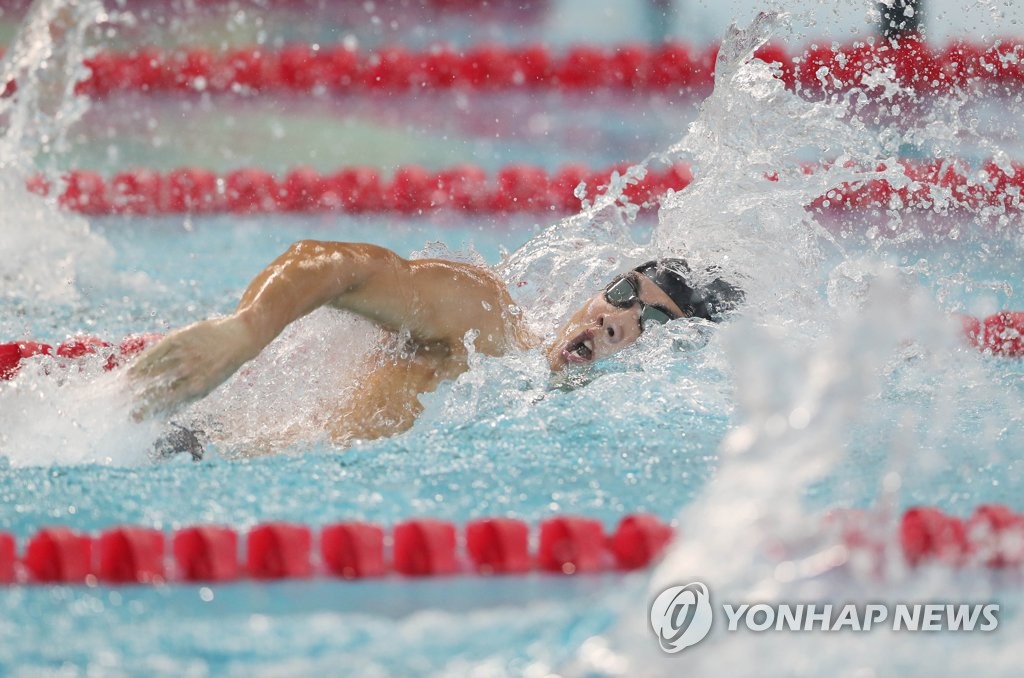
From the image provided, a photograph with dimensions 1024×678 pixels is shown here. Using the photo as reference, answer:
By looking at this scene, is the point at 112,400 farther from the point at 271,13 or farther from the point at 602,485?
the point at 271,13

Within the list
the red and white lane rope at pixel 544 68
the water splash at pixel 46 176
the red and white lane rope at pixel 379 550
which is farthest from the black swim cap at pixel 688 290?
the red and white lane rope at pixel 544 68

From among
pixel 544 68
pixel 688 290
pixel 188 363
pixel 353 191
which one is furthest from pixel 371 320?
pixel 544 68

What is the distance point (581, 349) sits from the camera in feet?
7.72

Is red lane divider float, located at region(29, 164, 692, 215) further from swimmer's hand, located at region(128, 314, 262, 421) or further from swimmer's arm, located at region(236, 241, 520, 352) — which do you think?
swimmer's hand, located at region(128, 314, 262, 421)

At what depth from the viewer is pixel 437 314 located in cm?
215

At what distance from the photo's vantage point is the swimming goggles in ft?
7.68

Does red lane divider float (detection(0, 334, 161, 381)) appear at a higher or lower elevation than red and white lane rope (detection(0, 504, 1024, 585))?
higher

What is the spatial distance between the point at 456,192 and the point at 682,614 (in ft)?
9.15

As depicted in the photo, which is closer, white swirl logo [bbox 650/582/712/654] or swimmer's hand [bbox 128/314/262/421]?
white swirl logo [bbox 650/582/712/654]

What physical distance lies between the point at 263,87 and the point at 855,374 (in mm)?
3769

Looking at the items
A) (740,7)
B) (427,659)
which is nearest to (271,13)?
(740,7)

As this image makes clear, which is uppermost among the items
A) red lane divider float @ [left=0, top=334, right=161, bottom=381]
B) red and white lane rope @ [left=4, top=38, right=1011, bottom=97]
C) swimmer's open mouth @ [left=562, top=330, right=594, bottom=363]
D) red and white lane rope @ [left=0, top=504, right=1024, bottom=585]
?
red and white lane rope @ [left=4, top=38, right=1011, bottom=97]

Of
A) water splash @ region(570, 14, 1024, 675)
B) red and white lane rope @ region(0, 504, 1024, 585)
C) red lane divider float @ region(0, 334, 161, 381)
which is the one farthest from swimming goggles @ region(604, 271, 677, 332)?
red lane divider float @ region(0, 334, 161, 381)

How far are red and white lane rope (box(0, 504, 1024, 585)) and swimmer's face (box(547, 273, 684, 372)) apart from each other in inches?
27.7
